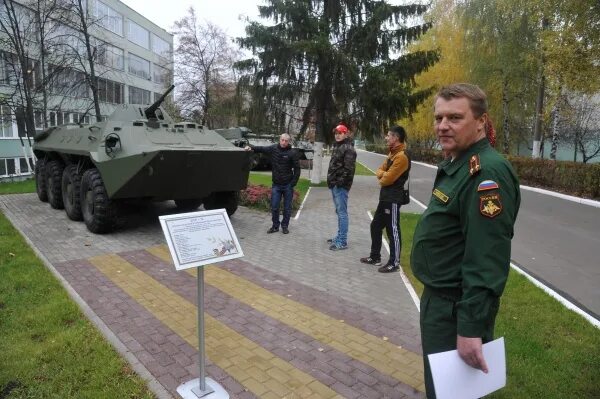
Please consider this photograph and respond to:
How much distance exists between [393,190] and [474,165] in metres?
4.12

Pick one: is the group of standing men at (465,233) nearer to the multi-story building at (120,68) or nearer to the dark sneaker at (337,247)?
the dark sneaker at (337,247)

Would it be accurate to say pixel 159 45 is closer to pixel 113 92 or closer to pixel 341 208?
pixel 113 92

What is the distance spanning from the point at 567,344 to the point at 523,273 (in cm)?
228

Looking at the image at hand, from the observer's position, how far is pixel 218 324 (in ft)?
14.4

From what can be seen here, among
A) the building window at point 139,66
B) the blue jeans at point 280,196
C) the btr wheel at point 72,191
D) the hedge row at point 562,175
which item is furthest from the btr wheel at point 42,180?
the building window at point 139,66

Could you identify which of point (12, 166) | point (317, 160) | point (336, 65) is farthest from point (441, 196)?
point (12, 166)

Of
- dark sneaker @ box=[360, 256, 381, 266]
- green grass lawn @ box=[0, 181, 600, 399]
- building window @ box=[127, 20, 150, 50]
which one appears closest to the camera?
green grass lawn @ box=[0, 181, 600, 399]

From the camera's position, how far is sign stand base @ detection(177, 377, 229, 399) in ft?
10.2

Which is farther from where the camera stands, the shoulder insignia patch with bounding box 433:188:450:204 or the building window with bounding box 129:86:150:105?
the building window with bounding box 129:86:150:105

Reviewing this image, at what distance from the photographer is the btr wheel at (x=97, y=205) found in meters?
7.63

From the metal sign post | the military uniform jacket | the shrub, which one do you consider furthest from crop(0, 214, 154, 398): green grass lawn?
the shrub

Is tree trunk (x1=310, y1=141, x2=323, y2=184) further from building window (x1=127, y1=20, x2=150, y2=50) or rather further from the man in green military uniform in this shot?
building window (x1=127, y1=20, x2=150, y2=50)

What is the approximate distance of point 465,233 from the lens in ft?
6.36

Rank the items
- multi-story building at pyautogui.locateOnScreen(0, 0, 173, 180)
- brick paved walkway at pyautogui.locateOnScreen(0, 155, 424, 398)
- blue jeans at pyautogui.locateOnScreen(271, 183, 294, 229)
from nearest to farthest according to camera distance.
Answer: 1. brick paved walkway at pyautogui.locateOnScreen(0, 155, 424, 398)
2. blue jeans at pyautogui.locateOnScreen(271, 183, 294, 229)
3. multi-story building at pyautogui.locateOnScreen(0, 0, 173, 180)
